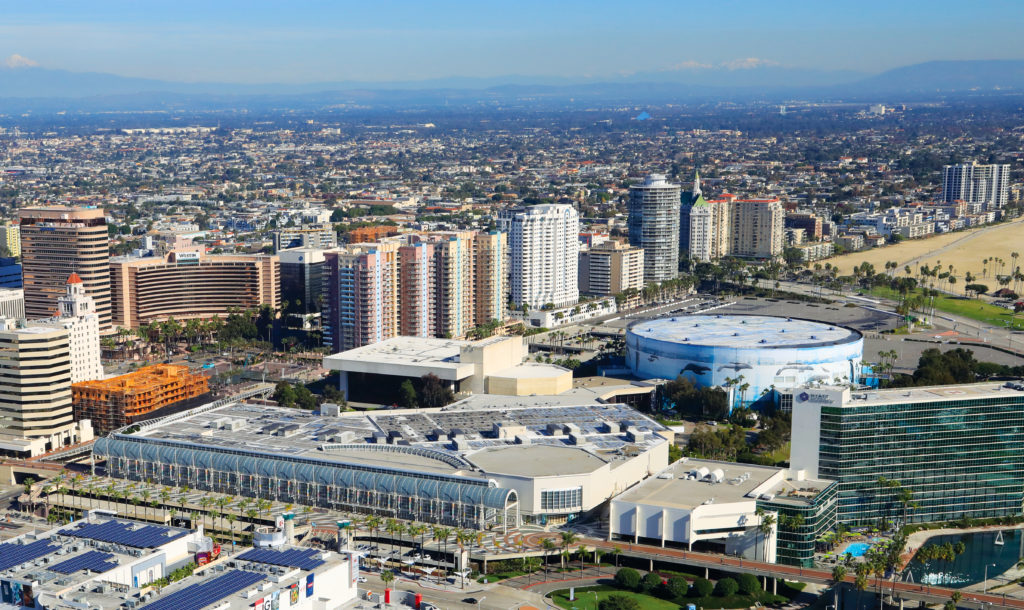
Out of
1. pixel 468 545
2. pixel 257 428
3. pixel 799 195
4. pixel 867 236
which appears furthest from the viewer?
pixel 799 195

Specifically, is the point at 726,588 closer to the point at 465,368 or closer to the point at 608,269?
the point at 465,368

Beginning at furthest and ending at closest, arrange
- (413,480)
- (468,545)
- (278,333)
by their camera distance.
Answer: (278,333)
(413,480)
(468,545)

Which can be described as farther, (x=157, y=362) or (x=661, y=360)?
(x=157, y=362)

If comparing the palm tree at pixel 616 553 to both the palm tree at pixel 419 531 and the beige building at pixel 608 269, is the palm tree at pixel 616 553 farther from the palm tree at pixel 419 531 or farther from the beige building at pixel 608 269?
the beige building at pixel 608 269

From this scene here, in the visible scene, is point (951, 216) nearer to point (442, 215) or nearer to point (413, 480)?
point (442, 215)

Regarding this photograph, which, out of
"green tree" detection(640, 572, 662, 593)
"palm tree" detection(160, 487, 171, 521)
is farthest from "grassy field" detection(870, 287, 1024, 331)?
"palm tree" detection(160, 487, 171, 521)

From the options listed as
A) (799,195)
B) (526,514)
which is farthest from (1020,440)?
(799,195)

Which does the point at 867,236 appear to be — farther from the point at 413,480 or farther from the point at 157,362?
the point at 413,480
